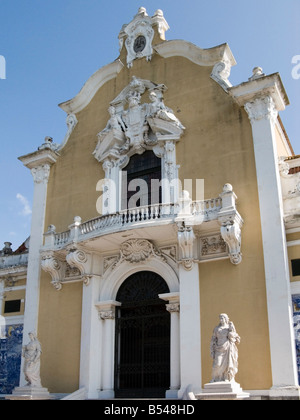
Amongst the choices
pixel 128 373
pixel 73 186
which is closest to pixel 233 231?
pixel 128 373

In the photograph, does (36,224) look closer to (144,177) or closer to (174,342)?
(144,177)

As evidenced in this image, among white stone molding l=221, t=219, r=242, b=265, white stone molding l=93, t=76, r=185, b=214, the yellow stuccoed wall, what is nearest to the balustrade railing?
white stone molding l=221, t=219, r=242, b=265

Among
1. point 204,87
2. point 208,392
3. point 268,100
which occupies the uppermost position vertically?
point 204,87

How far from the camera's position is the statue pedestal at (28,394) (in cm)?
1542

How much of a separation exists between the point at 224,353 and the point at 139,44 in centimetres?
1228

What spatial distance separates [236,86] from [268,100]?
1.05 m

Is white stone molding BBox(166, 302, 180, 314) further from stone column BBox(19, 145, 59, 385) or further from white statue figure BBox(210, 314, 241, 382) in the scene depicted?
stone column BBox(19, 145, 59, 385)

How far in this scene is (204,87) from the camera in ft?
58.5

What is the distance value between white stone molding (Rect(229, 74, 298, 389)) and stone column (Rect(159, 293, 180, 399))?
287cm

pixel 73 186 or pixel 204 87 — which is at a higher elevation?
pixel 204 87

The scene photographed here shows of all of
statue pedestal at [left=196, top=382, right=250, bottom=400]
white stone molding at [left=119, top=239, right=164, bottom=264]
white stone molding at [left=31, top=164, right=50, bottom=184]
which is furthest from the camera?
white stone molding at [left=31, top=164, right=50, bottom=184]

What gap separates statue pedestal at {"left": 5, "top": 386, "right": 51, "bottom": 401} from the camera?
15.4 metres

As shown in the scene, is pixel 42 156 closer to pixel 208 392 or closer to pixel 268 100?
pixel 268 100

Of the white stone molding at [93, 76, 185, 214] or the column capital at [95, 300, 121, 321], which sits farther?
the white stone molding at [93, 76, 185, 214]
